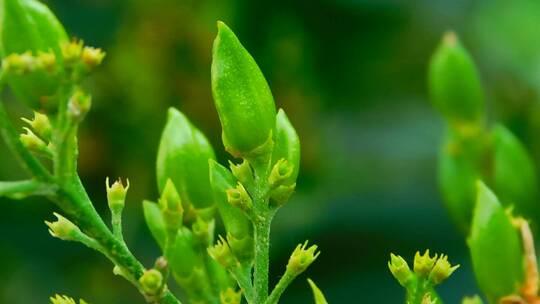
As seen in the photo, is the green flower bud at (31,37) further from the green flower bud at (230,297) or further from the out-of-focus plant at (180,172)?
the green flower bud at (230,297)

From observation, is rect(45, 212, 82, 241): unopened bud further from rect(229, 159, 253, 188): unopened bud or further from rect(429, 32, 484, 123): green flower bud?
rect(429, 32, 484, 123): green flower bud

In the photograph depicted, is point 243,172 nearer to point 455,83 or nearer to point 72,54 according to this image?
point 72,54

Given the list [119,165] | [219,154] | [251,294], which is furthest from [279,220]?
[251,294]

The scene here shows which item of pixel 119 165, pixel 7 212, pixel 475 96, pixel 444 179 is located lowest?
Result: pixel 7 212

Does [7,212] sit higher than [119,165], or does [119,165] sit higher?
[119,165]

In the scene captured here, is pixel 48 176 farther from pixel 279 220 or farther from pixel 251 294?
pixel 279 220

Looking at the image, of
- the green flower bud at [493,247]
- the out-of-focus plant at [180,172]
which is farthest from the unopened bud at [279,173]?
the green flower bud at [493,247]

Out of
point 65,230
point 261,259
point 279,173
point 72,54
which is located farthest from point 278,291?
point 72,54
